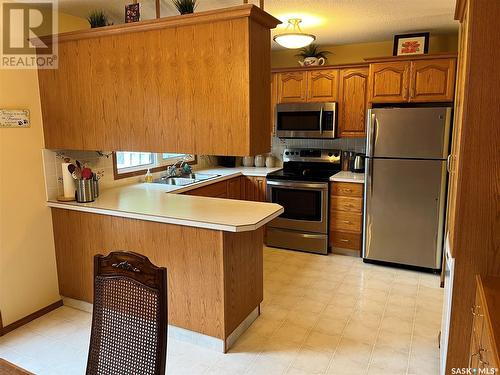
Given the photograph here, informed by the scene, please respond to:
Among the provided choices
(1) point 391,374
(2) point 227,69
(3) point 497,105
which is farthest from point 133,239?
(3) point 497,105

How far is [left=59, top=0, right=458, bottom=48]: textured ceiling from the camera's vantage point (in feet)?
9.64

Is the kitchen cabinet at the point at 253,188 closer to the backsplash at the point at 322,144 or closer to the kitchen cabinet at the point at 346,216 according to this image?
the backsplash at the point at 322,144

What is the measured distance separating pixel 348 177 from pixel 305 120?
34.3 inches

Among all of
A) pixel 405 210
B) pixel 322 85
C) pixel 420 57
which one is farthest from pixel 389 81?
pixel 405 210

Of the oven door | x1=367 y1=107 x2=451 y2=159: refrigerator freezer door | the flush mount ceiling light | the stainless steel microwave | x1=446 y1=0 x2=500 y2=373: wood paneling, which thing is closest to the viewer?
x1=446 y1=0 x2=500 y2=373: wood paneling

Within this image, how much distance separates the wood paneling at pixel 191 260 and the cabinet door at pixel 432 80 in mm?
2319

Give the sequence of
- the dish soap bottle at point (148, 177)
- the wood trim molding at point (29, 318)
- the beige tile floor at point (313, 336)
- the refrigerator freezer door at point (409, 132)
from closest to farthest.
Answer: the beige tile floor at point (313, 336)
the wood trim molding at point (29, 318)
the refrigerator freezer door at point (409, 132)
the dish soap bottle at point (148, 177)

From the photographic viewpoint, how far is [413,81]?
12.7 feet

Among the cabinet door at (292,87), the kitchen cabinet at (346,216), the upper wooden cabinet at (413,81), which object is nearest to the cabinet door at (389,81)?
the upper wooden cabinet at (413,81)

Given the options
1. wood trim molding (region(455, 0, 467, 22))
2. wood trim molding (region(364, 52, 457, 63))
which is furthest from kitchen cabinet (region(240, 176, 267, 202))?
wood trim molding (region(455, 0, 467, 22))

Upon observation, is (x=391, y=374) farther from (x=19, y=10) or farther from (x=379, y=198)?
(x=19, y=10)

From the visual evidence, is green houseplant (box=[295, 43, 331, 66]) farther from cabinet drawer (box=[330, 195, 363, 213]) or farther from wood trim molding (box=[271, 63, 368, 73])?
cabinet drawer (box=[330, 195, 363, 213])

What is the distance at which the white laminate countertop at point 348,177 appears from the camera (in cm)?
414

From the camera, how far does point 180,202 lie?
2.99 m
